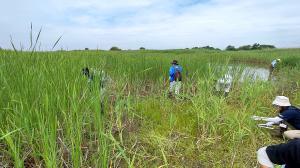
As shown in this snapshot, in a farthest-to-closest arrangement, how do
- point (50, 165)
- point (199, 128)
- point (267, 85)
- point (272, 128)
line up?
1. point (267, 85)
2. point (272, 128)
3. point (199, 128)
4. point (50, 165)

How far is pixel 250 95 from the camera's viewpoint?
5.19 meters

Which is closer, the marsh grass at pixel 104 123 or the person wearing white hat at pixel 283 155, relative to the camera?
the person wearing white hat at pixel 283 155

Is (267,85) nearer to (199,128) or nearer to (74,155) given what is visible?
(199,128)

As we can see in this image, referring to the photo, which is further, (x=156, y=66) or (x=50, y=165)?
(x=156, y=66)

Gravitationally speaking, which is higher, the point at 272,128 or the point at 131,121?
the point at 131,121

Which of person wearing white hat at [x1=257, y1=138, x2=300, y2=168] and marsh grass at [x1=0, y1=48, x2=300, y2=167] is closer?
person wearing white hat at [x1=257, y1=138, x2=300, y2=168]

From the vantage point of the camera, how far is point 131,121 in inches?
141

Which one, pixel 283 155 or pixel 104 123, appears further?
pixel 104 123

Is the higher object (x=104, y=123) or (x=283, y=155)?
(x=283, y=155)

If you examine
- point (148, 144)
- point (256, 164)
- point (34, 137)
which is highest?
point (34, 137)

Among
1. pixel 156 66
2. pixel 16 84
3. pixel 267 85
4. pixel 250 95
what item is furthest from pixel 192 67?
pixel 16 84

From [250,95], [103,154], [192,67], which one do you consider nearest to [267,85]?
[250,95]

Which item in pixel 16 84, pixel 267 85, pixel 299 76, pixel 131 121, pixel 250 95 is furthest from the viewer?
pixel 299 76

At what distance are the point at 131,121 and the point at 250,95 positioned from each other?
2707 millimetres
